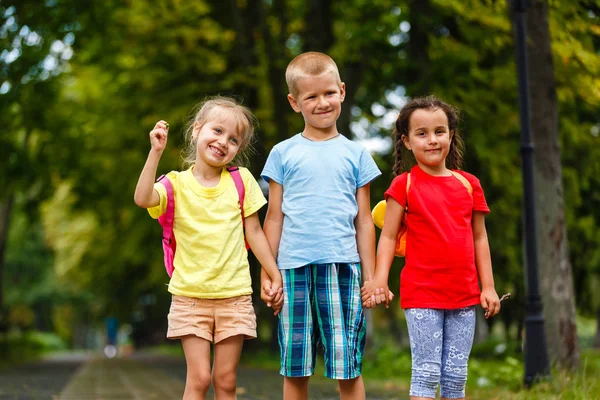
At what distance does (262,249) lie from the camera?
416cm

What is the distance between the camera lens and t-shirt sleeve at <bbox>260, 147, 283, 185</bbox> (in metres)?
4.25

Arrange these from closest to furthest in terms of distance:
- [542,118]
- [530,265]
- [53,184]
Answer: [530,265], [542,118], [53,184]

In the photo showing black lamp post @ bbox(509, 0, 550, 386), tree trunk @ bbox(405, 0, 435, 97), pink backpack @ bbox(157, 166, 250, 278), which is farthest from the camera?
tree trunk @ bbox(405, 0, 435, 97)

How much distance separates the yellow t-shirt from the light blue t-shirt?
0.20m

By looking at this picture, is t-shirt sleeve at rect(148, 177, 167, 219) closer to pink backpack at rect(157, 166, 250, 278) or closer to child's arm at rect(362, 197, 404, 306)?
pink backpack at rect(157, 166, 250, 278)

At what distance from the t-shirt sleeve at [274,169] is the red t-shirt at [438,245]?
544 mm

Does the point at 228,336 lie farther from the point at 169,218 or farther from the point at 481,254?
the point at 481,254

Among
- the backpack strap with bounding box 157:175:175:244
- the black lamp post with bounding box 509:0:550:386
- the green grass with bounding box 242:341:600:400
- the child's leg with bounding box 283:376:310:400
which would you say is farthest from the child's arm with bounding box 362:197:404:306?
the black lamp post with bounding box 509:0:550:386

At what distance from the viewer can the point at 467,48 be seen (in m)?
13.3

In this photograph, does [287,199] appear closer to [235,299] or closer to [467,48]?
[235,299]

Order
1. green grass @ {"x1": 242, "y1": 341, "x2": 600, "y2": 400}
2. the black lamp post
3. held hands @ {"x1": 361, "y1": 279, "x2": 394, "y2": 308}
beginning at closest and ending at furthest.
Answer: held hands @ {"x1": 361, "y1": 279, "x2": 394, "y2": 308} < green grass @ {"x1": 242, "y1": 341, "x2": 600, "y2": 400} < the black lamp post

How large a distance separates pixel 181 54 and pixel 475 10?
6.91m

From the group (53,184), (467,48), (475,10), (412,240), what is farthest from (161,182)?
(53,184)

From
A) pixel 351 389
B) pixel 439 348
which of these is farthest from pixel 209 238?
pixel 439 348
